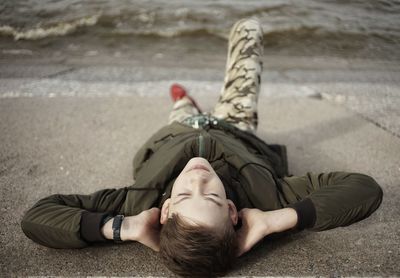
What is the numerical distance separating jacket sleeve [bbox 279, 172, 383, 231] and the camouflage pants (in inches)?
32.4

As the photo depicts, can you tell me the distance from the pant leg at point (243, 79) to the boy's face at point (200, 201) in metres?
0.93

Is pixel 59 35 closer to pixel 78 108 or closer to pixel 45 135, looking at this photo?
pixel 78 108

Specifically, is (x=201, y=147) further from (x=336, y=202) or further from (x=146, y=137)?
(x=146, y=137)

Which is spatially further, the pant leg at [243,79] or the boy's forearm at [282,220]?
the pant leg at [243,79]

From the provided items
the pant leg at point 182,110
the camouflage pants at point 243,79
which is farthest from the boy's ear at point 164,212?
the pant leg at point 182,110

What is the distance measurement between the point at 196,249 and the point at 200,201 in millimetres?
190

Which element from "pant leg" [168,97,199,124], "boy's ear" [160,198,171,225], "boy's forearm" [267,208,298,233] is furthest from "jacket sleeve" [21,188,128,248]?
"pant leg" [168,97,199,124]

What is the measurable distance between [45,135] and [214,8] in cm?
458

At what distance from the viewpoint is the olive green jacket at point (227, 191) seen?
1.61 m

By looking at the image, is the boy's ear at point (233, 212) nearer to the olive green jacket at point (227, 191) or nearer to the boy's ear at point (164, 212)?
the olive green jacket at point (227, 191)

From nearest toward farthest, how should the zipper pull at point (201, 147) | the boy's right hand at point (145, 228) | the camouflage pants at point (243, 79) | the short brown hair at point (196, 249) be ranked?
the short brown hair at point (196, 249)
the boy's right hand at point (145, 228)
the zipper pull at point (201, 147)
the camouflage pants at point (243, 79)

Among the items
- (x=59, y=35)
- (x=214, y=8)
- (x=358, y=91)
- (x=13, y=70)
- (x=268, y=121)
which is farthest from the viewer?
(x=214, y=8)

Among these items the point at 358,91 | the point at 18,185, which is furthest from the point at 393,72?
the point at 18,185

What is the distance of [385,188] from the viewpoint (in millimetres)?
2176
